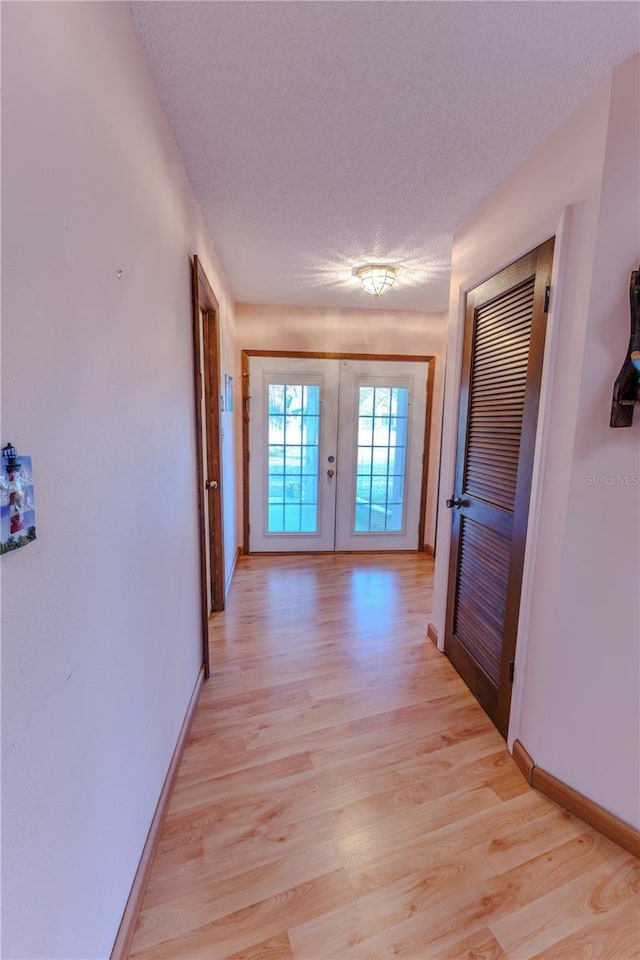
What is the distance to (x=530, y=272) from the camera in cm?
155

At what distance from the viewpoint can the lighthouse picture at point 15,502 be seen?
59 centimetres

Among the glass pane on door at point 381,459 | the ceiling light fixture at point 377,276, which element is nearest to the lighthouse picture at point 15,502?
the ceiling light fixture at point 377,276

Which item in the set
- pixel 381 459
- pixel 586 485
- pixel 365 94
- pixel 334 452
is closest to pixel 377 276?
pixel 365 94

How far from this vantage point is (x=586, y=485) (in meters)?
1.32

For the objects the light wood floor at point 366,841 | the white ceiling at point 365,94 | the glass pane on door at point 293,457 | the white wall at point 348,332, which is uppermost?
the white ceiling at point 365,94

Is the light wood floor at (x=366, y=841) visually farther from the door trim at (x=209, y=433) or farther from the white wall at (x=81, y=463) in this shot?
the door trim at (x=209, y=433)

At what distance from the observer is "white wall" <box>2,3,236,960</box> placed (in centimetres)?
63

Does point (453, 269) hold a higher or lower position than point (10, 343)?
higher

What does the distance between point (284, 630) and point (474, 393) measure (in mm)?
1851

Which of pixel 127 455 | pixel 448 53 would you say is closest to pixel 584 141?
pixel 448 53

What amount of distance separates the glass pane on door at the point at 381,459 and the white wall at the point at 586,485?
240cm

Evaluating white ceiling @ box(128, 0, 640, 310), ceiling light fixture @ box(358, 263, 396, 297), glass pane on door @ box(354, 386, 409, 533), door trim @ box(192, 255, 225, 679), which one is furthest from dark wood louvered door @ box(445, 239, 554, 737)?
glass pane on door @ box(354, 386, 409, 533)

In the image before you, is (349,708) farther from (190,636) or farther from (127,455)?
(127,455)

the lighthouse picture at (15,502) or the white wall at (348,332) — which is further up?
the white wall at (348,332)
